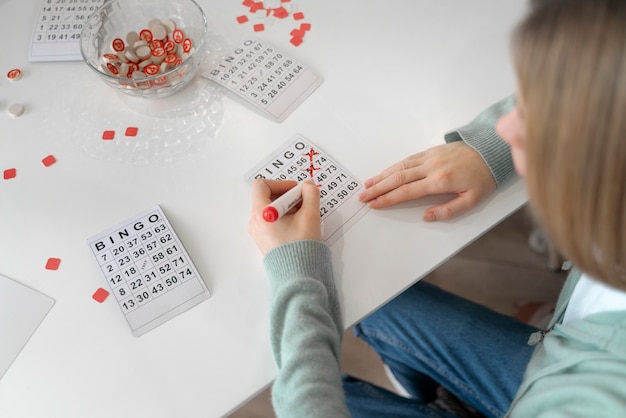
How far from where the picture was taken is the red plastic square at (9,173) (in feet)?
2.67

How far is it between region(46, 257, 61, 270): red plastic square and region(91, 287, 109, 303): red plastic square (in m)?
0.07

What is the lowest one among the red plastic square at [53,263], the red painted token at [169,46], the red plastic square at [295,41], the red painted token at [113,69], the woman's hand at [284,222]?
the red plastic square at [53,263]

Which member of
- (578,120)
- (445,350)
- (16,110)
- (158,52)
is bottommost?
(445,350)

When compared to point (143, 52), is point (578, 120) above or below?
above

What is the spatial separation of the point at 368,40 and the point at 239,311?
0.50 metres

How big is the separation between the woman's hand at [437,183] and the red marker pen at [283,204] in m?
0.09

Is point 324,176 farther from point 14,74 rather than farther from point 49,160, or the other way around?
point 14,74

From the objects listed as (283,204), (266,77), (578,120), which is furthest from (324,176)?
(578,120)

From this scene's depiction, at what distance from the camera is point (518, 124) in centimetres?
51

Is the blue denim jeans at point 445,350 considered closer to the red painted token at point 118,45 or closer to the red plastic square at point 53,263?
the red plastic square at point 53,263

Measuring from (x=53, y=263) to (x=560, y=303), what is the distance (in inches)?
27.2

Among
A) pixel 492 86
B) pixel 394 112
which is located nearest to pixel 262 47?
pixel 394 112

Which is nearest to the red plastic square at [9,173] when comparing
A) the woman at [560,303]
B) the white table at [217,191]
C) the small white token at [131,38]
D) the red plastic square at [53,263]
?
the white table at [217,191]

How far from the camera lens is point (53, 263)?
0.74 m
